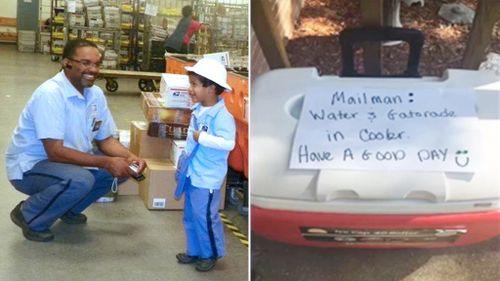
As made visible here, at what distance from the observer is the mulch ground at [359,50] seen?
1532mm

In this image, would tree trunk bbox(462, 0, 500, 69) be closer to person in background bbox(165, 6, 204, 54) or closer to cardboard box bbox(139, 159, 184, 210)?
cardboard box bbox(139, 159, 184, 210)

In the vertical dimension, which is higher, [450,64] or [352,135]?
[450,64]

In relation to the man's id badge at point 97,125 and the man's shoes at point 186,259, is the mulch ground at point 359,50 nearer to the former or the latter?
the man's shoes at point 186,259

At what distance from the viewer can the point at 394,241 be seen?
157 cm

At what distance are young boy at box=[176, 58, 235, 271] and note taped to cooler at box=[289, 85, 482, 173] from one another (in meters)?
1.30

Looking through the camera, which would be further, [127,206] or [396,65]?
[127,206]

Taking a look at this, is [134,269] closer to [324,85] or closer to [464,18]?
[324,85]

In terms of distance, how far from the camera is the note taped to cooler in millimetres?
1509

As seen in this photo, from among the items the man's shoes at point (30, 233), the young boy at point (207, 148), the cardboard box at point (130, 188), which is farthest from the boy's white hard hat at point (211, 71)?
the cardboard box at point (130, 188)

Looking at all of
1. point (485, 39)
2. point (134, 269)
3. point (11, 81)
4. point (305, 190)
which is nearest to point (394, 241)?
point (305, 190)

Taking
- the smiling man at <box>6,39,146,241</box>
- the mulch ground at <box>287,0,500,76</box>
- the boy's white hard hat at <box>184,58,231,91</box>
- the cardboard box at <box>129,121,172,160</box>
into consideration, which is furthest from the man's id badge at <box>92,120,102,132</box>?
the mulch ground at <box>287,0,500,76</box>

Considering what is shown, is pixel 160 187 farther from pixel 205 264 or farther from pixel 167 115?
pixel 205 264

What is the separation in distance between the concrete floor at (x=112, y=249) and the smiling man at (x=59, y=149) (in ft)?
0.52

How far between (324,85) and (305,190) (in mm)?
255
